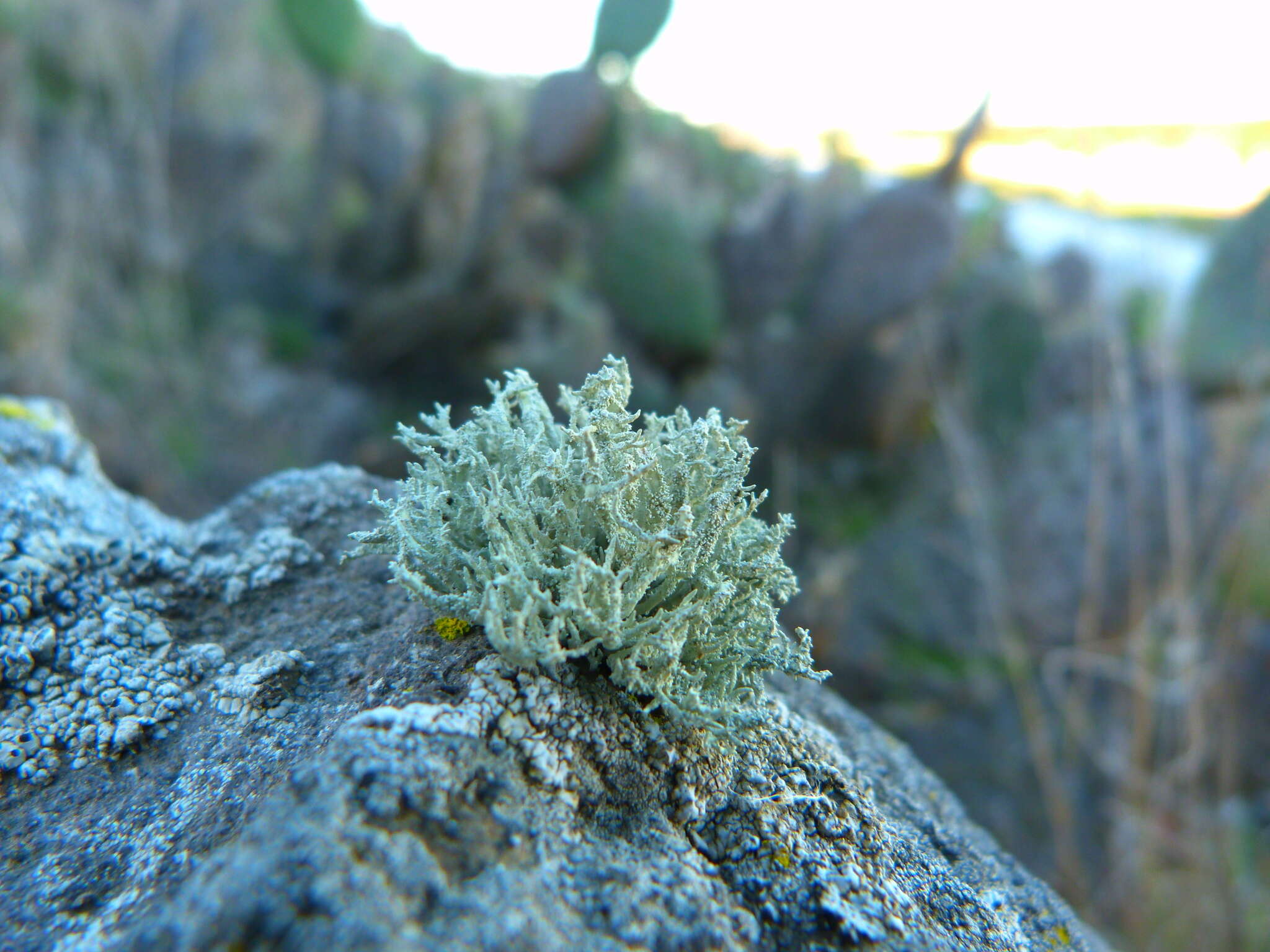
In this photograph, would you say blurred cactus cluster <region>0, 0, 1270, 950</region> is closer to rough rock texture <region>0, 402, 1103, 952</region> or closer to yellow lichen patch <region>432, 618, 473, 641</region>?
rough rock texture <region>0, 402, 1103, 952</region>

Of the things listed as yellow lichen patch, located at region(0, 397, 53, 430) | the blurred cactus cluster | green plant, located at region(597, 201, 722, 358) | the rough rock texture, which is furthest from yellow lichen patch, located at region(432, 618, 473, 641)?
green plant, located at region(597, 201, 722, 358)

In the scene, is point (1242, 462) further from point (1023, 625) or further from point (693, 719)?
point (693, 719)

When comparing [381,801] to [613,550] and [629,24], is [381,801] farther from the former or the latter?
[629,24]

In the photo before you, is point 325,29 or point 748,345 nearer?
point 748,345

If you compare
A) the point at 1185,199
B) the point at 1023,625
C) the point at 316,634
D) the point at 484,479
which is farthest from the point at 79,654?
the point at 1185,199

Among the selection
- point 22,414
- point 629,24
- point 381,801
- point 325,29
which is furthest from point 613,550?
point 325,29

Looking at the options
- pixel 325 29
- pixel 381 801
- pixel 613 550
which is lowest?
pixel 381 801
